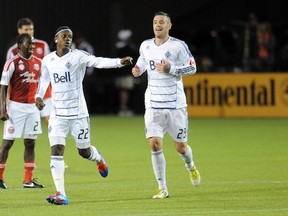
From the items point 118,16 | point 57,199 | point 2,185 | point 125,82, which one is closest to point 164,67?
point 57,199

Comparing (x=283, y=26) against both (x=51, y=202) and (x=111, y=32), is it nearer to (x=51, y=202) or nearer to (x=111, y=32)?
(x=111, y=32)

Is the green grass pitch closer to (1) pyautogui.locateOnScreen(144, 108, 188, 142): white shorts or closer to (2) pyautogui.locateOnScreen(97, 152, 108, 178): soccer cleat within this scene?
(2) pyautogui.locateOnScreen(97, 152, 108, 178): soccer cleat

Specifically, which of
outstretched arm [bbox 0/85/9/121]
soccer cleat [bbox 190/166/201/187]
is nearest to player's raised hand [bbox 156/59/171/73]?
soccer cleat [bbox 190/166/201/187]

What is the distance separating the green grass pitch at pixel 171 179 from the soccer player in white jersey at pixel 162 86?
0.70 metres

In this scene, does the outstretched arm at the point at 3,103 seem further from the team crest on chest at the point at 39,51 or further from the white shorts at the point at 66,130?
the team crest on chest at the point at 39,51

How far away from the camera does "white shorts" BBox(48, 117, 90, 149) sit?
11664 millimetres

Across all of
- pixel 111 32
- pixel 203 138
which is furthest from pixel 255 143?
pixel 111 32

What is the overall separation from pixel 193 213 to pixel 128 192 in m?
2.06

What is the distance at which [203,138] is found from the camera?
823 inches

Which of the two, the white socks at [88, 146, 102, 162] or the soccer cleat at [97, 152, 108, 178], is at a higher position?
the white socks at [88, 146, 102, 162]

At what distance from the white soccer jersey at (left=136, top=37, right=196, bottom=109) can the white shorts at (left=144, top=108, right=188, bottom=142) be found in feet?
0.25

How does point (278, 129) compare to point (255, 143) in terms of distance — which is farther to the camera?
point (278, 129)

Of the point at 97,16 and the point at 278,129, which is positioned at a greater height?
the point at 97,16

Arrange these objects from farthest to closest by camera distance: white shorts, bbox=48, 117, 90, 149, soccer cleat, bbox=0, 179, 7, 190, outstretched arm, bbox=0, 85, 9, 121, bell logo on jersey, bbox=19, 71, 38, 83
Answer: bell logo on jersey, bbox=19, 71, 38, 83, soccer cleat, bbox=0, 179, 7, 190, outstretched arm, bbox=0, 85, 9, 121, white shorts, bbox=48, 117, 90, 149
